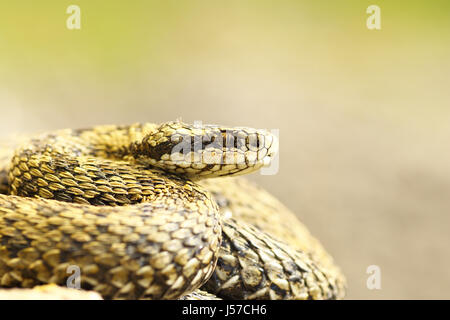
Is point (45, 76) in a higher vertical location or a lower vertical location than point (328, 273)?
higher

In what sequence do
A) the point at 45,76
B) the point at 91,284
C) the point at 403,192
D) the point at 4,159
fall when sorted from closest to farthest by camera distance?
the point at 91,284
the point at 4,159
the point at 403,192
the point at 45,76

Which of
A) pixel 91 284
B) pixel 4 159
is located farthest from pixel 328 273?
pixel 4 159

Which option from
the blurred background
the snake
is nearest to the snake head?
the snake

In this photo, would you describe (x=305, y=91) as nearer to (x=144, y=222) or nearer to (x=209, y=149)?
(x=209, y=149)

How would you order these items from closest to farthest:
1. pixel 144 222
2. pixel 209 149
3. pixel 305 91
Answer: pixel 144 222, pixel 209 149, pixel 305 91

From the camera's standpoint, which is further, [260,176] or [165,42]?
[165,42]

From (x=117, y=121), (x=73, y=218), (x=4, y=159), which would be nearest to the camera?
(x=73, y=218)

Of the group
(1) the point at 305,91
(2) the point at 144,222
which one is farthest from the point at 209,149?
(1) the point at 305,91

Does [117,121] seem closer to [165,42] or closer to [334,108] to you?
[165,42]
